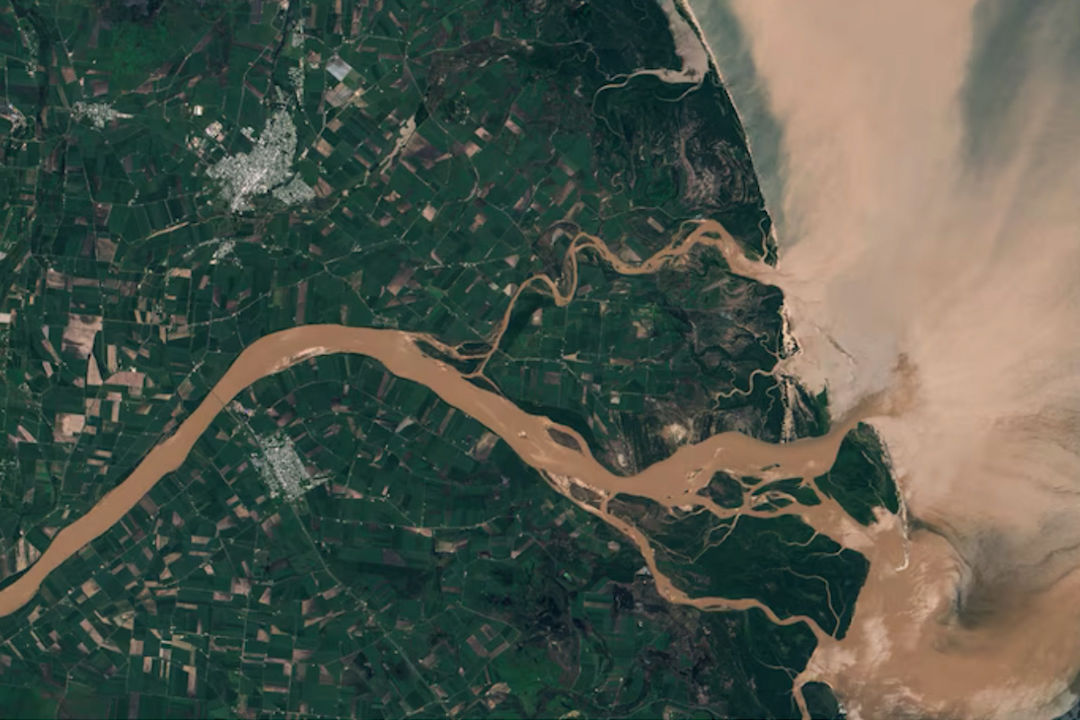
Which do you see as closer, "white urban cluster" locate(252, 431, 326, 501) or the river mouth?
the river mouth

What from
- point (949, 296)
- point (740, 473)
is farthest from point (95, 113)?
point (949, 296)

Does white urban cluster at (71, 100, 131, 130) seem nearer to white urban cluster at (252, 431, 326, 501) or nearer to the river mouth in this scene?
the river mouth

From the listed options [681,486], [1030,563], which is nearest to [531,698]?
[681,486]

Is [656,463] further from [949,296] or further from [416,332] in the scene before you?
[949,296]

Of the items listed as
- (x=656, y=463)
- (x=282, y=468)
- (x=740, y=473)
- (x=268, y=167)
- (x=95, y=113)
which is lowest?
(x=740, y=473)

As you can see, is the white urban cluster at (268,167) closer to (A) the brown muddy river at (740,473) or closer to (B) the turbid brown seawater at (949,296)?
(A) the brown muddy river at (740,473)

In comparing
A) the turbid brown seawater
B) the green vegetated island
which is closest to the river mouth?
the green vegetated island

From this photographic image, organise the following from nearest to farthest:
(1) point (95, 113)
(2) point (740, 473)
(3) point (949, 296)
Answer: (3) point (949, 296) → (2) point (740, 473) → (1) point (95, 113)
